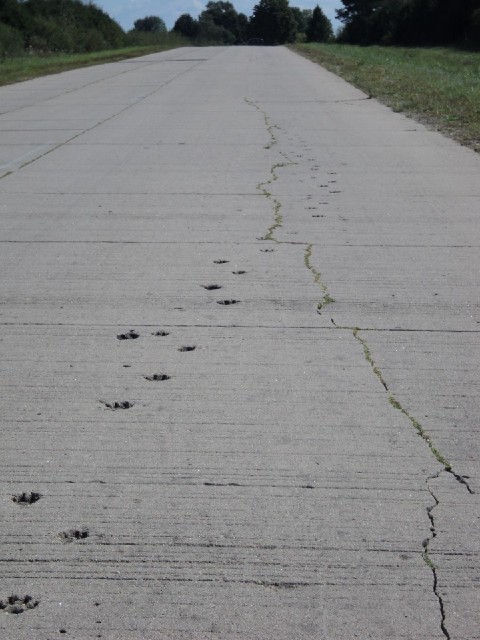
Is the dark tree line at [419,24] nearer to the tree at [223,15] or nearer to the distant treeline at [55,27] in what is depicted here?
the distant treeline at [55,27]

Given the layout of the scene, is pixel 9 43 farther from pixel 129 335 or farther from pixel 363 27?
pixel 363 27

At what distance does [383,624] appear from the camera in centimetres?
308

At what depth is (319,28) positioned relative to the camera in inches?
4633

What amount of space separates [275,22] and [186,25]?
42.9ft

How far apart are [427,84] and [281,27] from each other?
12405 cm

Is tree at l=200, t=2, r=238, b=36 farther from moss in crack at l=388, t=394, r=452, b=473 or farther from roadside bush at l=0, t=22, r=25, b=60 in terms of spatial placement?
moss in crack at l=388, t=394, r=452, b=473

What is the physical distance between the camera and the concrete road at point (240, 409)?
323 centimetres

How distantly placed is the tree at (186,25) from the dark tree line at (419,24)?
52948 millimetres

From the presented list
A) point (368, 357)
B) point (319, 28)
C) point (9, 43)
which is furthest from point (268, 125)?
point (319, 28)

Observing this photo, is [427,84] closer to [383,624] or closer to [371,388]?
[371,388]

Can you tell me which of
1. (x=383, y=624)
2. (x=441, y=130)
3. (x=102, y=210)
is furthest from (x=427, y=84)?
(x=383, y=624)

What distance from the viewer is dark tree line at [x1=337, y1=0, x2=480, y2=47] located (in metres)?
63.2

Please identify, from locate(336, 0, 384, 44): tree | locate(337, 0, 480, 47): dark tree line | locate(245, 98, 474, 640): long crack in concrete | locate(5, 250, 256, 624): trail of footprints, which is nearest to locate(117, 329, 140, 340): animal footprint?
locate(5, 250, 256, 624): trail of footprints

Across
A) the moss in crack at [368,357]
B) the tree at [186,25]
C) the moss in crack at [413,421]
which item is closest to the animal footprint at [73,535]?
the moss in crack at [413,421]
